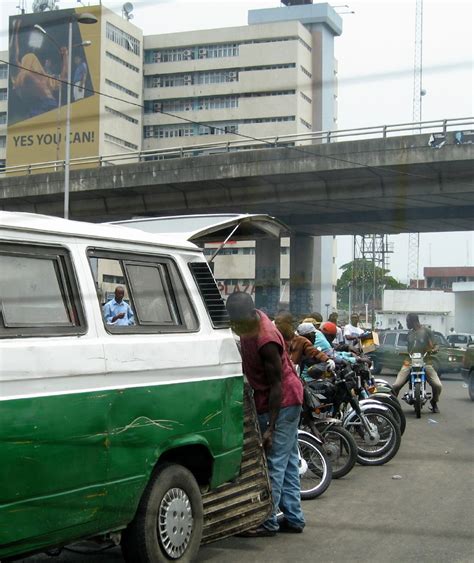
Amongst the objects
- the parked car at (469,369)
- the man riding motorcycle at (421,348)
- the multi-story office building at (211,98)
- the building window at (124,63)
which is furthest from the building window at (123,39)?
the man riding motorcycle at (421,348)

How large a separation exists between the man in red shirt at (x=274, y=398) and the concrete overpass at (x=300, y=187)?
17352 mm

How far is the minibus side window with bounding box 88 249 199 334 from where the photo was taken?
5.14 m

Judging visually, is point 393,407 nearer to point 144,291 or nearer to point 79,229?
point 144,291

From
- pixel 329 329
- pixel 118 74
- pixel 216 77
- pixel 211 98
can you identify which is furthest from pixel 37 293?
pixel 118 74

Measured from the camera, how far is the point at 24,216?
4.71 metres

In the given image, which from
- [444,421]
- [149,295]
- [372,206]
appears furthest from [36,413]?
[372,206]

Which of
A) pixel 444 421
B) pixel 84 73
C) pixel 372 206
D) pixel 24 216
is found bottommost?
pixel 444 421

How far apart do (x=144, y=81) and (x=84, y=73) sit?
5.93 metres

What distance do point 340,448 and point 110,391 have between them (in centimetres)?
481

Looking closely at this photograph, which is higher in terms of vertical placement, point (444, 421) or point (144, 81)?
point (144, 81)

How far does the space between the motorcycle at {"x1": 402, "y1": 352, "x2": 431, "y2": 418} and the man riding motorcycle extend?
137 millimetres

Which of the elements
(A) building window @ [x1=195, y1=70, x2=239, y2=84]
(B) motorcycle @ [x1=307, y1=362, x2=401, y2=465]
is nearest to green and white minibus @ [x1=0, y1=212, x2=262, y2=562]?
(B) motorcycle @ [x1=307, y1=362, x2=401, y2=465]

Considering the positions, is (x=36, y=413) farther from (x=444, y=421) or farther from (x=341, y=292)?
(x=341, y=292)

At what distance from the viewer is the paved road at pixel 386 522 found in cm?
620
